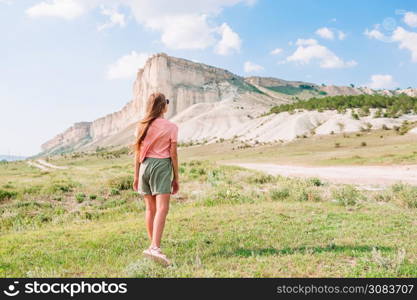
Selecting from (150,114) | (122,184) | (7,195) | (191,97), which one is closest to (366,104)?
(122,184)

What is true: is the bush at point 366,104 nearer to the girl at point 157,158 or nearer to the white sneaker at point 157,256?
the girl at point 157,158

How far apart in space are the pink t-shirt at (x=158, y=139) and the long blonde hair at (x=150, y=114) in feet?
0.22

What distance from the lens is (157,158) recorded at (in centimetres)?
601

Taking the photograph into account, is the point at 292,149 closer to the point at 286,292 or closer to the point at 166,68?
the point at 286,292

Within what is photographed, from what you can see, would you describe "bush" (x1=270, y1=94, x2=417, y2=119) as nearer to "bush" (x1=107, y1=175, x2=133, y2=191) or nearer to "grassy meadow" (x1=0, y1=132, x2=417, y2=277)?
"bush" (x1=107, y1=175, x2=133, y2=191)

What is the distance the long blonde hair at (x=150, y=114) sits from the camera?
6.04 meters

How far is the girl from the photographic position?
591 cm

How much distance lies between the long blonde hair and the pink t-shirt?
7 cm

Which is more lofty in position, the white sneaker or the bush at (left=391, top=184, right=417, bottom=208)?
the white sneaker

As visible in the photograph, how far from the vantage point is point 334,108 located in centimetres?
9194

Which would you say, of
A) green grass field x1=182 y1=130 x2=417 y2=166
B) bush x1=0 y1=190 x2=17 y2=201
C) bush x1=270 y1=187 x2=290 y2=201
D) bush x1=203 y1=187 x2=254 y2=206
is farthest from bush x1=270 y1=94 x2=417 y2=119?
bush x1=0 y1=190 x2=17 y2=201

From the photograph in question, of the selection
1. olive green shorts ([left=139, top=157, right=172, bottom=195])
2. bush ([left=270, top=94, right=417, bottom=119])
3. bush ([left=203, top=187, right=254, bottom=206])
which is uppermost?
bush ([left=270, top=94, right=417, bottom=119])

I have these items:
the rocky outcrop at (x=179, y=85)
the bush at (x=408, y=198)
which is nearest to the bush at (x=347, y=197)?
the bush at (x=408, y=198)

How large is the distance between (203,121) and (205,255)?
122 meters
